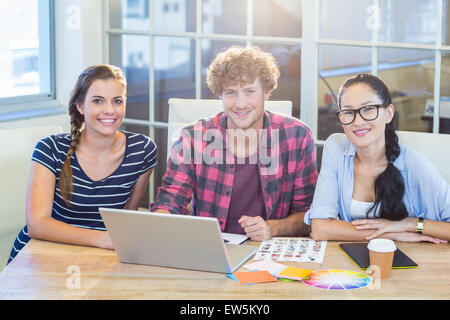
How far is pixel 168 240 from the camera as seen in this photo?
1.81 metres

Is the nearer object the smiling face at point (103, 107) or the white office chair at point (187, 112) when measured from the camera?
the smiling face at point (103, 107)

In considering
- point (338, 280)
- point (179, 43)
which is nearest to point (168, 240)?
point (338, 280)

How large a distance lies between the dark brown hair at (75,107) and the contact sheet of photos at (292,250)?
82 cm

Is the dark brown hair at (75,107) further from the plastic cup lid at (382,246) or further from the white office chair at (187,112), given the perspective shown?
the plastic cup lid at (382,246)

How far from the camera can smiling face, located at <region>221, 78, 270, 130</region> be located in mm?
2377

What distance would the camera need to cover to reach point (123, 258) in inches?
75.5

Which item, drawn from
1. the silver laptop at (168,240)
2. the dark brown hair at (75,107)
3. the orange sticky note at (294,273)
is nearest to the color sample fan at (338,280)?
the orange sticky note at (294,273)

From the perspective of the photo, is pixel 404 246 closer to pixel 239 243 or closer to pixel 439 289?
pixel 439 289

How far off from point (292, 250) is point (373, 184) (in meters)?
0.43

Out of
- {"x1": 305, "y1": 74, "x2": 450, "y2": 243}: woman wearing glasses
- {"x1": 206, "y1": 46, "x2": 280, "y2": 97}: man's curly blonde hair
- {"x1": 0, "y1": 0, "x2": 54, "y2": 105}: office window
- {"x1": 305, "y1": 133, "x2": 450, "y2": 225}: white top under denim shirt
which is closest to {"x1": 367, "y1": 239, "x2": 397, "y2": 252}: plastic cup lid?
{"x1": 305, "y1": 74, "x2": 450, "y2": 243}: woman wearing glasses

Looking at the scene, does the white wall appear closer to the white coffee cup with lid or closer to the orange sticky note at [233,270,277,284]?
the orange sticky note at [233,270,277,284]

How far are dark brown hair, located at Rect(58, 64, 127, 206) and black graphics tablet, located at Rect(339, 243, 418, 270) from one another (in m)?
1.05

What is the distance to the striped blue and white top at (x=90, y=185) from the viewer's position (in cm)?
246

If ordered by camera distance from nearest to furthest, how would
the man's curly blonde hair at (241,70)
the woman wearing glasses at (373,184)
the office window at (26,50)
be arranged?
the woman wearing glasses at (373,184), the man's curly blonde hair at (241,70), the office window at (26,50)
